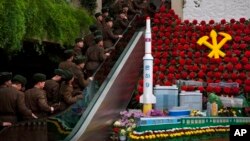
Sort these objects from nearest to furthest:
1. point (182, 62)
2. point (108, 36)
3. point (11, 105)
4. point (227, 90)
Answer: point (11, 105), point (227, 90), point (108, 36), point (182, 62)

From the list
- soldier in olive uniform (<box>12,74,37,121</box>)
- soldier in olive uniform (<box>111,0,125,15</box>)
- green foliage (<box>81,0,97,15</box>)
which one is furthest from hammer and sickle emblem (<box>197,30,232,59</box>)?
soldier in olive uniform (<box>12,74,37,121</box>)

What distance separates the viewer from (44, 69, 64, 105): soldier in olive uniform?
1288 centimetres

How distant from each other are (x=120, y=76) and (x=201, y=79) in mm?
2881

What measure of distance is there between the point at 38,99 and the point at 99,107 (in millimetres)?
2226

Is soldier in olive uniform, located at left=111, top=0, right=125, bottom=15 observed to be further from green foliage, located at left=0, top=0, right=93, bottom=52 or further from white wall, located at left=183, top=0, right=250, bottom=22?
white wall, located at left=183, top=0, right=250, bottom=22

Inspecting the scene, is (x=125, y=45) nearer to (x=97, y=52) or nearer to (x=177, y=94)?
(x=97, y=52)

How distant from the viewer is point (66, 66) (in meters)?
13.9

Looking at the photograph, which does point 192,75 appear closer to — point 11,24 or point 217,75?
point 217,75

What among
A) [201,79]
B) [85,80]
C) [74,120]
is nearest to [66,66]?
[85,80]

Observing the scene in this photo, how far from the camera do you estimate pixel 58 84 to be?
13039mm

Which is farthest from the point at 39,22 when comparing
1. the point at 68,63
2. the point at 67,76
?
the point at 67,76

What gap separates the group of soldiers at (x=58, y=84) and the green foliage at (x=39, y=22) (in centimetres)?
158

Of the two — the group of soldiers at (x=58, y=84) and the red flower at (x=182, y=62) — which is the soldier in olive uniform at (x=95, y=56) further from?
the red flower at (x=182, y=62)

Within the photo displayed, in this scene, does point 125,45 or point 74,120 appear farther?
point 125,45
